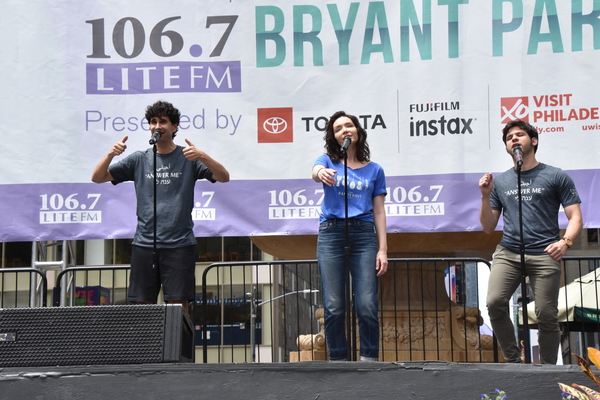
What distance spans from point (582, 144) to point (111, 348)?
471 centimetres

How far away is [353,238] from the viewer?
15.8 ft

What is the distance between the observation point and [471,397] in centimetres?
352

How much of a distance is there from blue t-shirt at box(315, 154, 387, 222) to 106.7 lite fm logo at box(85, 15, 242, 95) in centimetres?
233

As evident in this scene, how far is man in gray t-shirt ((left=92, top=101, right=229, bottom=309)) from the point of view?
16.5 ft

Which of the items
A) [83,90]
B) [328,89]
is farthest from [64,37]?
[328,89]

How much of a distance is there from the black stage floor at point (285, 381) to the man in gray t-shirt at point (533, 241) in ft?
4.80

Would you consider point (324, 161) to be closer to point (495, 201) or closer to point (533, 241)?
point (495, 201)

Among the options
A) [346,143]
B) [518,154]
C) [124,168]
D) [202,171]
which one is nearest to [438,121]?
[518,154]

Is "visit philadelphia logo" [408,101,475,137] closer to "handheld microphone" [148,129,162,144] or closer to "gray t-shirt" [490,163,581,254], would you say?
"gray t-shirt" [490,163,581,254]

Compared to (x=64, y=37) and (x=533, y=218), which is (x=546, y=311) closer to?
(x=533, y=218)

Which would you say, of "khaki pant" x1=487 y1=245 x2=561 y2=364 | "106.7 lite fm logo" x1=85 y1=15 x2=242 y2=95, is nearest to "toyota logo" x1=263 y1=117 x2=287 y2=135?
"106.7 lite fm logo" x1=85 y1=15 x2=242 y2=95

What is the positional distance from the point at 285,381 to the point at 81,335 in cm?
100

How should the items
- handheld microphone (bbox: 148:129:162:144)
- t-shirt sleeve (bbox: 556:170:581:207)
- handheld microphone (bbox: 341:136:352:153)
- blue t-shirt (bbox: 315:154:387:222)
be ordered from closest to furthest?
handheld microphone (bbox: 341:136:352:153), blue t-shirt (bbox: 315:154:387:222), handheld microphone (bbox: 148:129:162:144), t-shirt sleeve (bbox: 556:170:581:207)

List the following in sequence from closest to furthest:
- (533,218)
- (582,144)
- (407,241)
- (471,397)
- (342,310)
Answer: (471,397)
(342,310)
(533,218)
(582,144)
(407,241)
